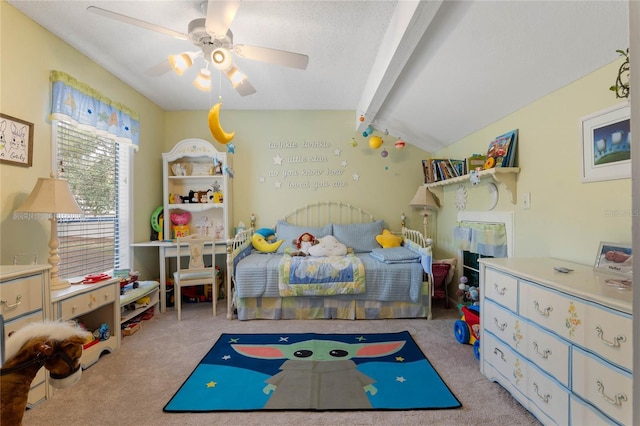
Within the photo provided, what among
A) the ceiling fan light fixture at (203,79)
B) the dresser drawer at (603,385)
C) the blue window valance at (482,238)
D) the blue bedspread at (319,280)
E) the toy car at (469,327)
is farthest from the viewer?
the blue bedspread at (319,280)

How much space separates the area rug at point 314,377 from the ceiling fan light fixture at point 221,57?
6.54 ft

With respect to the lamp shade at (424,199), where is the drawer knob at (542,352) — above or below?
below

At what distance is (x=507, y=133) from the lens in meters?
2.33

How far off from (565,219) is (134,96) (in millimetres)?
3968

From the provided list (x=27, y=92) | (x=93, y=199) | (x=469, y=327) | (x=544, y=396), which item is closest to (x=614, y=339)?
(x=544, y=396)

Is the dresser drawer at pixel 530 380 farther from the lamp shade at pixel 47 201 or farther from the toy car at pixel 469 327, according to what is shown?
the lamp shade at pixel 47 201

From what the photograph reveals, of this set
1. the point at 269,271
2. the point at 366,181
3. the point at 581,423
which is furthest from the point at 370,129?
the point at 581,423

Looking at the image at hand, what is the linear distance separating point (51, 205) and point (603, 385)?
2.92 m

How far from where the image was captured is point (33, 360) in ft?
3.47

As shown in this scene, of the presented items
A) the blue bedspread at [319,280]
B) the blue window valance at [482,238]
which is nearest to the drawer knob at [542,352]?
the blue window valance at [482,238]

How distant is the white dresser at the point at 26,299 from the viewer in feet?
4.79

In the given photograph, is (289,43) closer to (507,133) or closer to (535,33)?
(535,33)

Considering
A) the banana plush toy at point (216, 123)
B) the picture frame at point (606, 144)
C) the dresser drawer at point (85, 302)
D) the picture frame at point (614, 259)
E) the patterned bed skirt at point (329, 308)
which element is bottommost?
the patterned bed skirt at point (329, 308)

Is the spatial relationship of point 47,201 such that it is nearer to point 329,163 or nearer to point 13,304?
point 13,304
